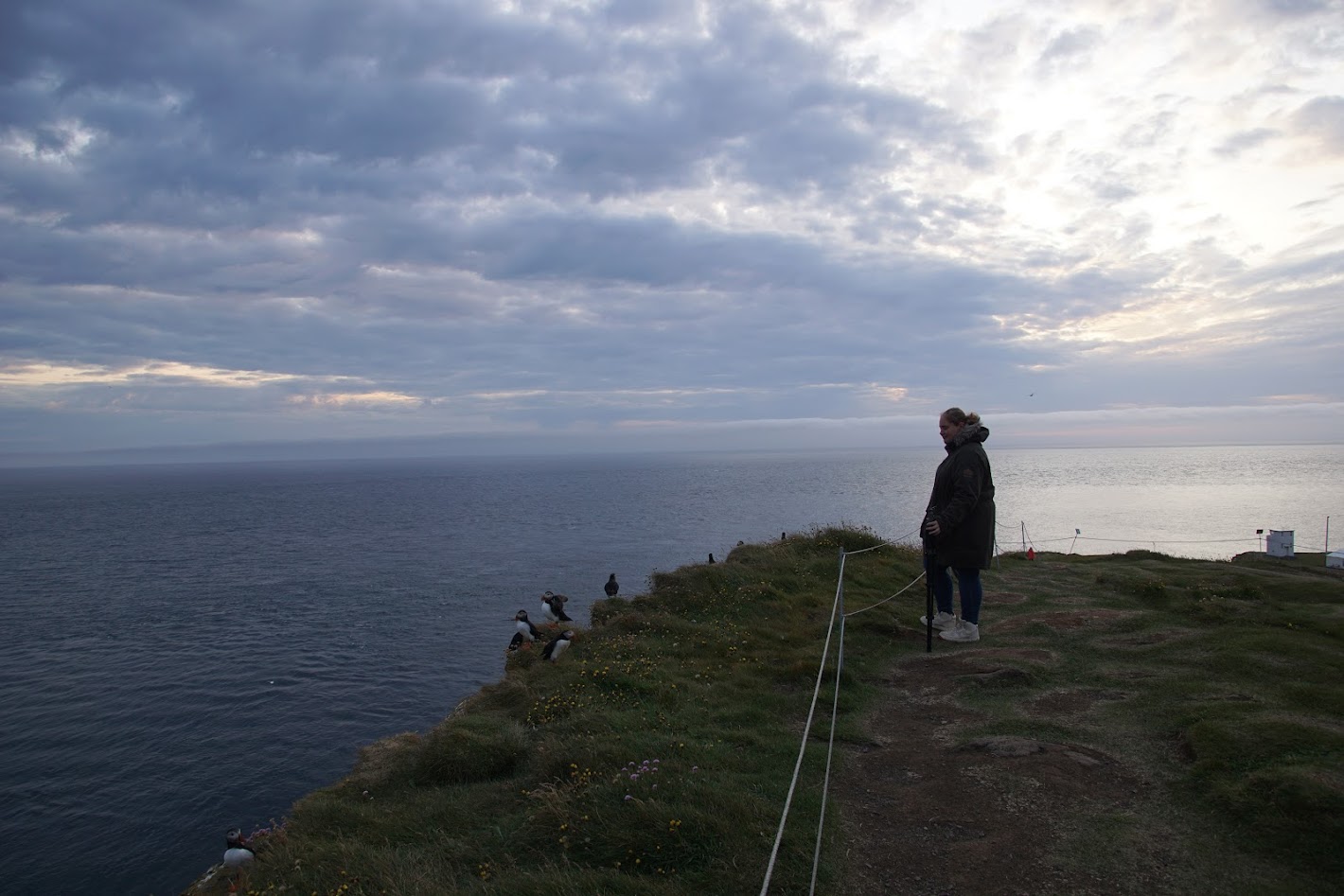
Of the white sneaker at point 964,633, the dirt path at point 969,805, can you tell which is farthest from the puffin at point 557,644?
the dirt path at point 969,805

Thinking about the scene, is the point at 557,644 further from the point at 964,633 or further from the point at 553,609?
the point at 964,633

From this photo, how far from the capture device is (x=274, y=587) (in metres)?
43.6

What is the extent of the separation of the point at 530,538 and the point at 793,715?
5569cm

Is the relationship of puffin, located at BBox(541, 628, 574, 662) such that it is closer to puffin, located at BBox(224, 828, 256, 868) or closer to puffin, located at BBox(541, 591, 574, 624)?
puffin, located at BBox(541, 591, 574, 624)

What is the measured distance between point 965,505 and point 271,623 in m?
34.7

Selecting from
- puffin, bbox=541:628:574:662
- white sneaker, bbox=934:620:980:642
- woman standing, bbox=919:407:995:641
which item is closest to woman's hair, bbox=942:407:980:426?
woman standing, bbox=919:407:995:641

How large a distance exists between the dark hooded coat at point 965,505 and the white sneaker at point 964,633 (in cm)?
136

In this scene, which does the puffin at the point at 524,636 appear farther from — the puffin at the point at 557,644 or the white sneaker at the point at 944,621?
the white sneaker at the point at 944,621

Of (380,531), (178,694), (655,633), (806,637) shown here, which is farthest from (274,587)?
(806,637)

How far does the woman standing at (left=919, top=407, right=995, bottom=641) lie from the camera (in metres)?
10.4

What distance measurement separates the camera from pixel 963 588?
11.3 meters

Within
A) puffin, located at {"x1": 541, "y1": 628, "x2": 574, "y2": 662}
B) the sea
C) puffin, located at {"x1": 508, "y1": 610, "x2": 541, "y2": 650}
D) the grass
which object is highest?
the grass

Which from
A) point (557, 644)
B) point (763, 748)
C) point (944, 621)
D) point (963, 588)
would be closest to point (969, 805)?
point (763, 748)

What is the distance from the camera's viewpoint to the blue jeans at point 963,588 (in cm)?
1102
